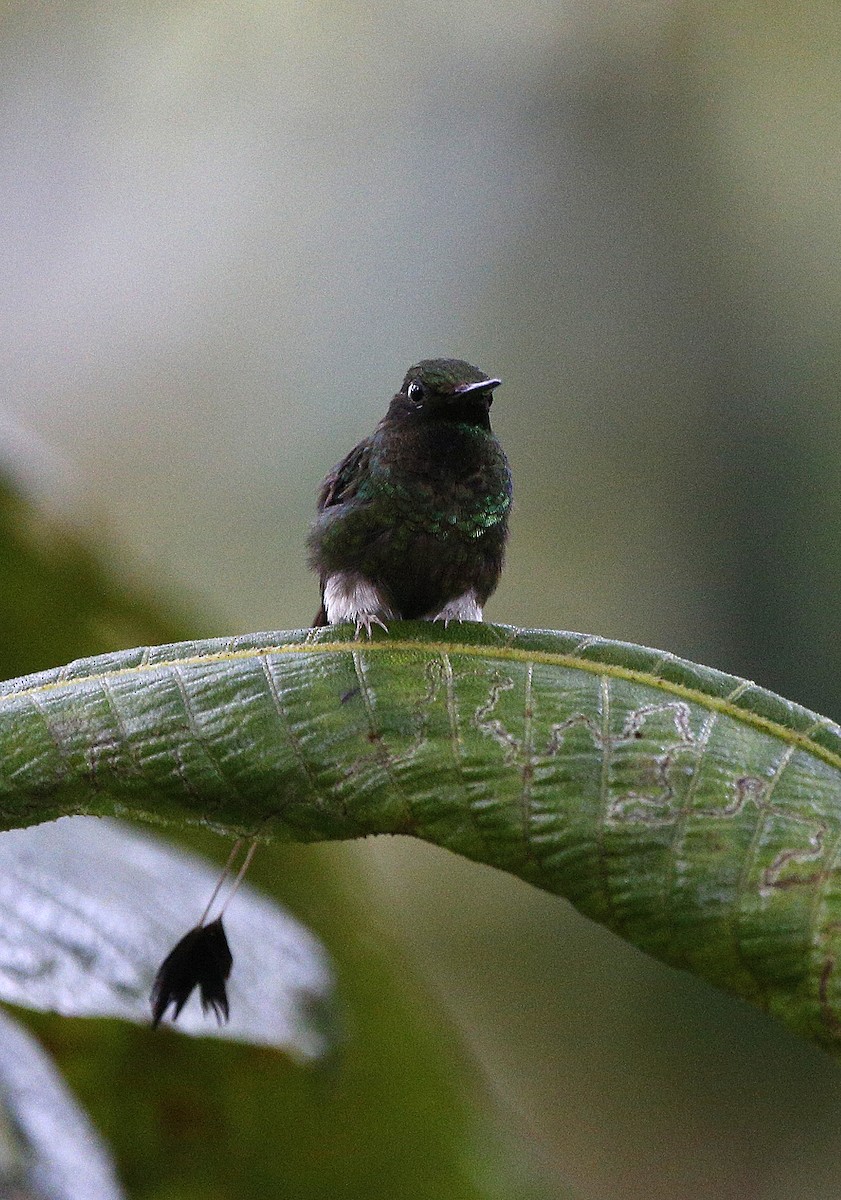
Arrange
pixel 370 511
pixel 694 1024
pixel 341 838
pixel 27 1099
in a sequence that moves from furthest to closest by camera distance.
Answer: pixel 694 1024 → pixel 370 511 → pixel 27 1099 → pixel 341 838

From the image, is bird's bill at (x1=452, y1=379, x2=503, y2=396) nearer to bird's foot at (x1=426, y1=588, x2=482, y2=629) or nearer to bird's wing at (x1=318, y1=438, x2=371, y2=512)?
bird's wing at (x1=318, y1=438, x2=371, y2=512)

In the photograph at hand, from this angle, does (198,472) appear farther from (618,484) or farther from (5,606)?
(5,606)

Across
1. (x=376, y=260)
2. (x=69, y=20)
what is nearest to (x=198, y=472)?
(x=376, y=260)

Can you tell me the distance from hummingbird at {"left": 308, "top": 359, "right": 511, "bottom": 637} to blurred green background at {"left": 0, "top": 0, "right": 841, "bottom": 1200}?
3478mm

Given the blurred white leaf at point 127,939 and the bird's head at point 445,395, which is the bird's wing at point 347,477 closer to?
the bird's head at point 445,395

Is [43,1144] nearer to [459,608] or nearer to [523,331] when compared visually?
[459,608]

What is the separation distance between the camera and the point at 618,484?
22.9ft

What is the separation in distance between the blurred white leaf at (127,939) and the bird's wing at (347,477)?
0.74 meters

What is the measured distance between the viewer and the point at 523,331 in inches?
279

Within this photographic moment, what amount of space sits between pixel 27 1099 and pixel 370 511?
45.5 inches

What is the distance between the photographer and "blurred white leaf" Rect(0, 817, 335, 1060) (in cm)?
147

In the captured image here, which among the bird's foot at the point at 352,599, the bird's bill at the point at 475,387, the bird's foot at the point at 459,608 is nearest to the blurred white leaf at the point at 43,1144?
the bird's foot at the point at 352,599

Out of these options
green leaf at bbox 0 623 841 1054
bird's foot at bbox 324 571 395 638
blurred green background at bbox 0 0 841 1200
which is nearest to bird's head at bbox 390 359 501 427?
bird's foot at bbox 324 571 395 638

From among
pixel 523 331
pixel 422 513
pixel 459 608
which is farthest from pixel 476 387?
pixel 523 331
